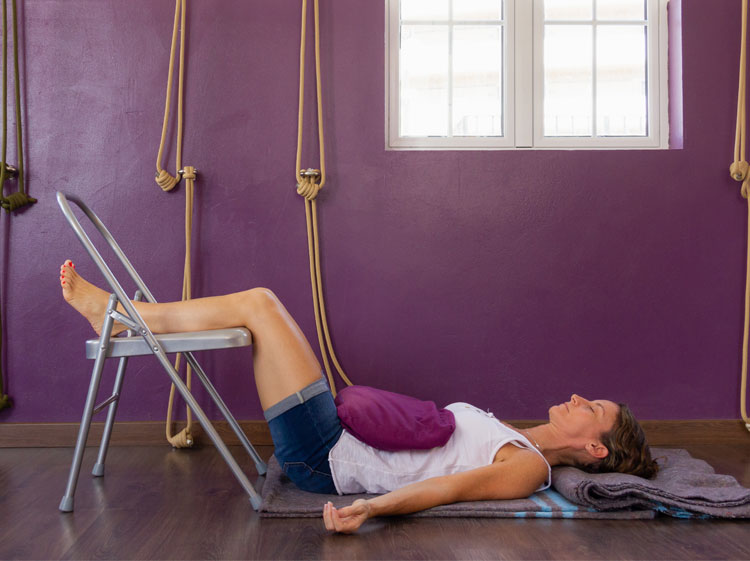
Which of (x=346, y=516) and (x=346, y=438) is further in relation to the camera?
(x=346, y=438)

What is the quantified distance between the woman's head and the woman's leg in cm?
81

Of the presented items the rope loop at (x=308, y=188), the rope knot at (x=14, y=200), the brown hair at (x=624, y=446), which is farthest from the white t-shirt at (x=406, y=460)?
the rope knot at (x=14, y=200)

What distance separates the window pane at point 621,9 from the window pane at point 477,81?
1.53 feet

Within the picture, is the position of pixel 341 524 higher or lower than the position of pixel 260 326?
lower

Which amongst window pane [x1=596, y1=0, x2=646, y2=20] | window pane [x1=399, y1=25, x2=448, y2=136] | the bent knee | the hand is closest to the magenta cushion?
the hand

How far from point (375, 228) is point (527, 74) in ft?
3.06

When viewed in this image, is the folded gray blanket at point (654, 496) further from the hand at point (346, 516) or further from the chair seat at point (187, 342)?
the chair seat at point (187, 342)

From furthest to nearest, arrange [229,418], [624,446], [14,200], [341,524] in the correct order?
[14,200] < [229,418] < [624,446] < [341,524]

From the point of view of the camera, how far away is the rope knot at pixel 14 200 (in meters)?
2.72

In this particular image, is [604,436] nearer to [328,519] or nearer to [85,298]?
[328,519]

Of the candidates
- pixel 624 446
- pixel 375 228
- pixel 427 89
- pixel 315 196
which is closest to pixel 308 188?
pixel 315 196

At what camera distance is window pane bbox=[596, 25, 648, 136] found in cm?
298

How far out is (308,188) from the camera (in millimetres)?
2746

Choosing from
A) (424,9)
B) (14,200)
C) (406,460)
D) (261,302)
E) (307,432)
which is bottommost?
(406,460)
